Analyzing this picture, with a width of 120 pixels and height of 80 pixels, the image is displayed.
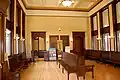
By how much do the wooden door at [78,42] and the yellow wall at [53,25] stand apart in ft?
1.45

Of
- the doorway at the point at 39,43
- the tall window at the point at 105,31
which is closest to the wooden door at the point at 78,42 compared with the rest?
the doorway at the point at 39,43

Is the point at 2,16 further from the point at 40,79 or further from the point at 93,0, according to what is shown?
the point at 93,0

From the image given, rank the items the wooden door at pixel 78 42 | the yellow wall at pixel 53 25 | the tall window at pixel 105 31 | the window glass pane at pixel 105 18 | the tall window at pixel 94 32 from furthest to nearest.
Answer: the wooden door at pixel 78 42
the yellow wall at pixel 53 25
the tall window at pixel 94 32
the window glass pane at pixel 105 18
the tall window at pixel 105 31

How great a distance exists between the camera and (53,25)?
17.6 meters

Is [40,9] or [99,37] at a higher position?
[40,9]

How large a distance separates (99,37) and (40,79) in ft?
31.1

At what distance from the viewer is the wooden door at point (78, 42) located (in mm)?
18078

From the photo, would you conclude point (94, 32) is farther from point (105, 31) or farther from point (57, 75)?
point (57, 75)

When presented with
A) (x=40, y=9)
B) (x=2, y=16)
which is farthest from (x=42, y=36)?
(x=2, y=16)

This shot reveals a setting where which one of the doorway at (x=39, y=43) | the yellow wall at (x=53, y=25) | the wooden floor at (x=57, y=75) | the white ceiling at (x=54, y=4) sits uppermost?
the white ceiling at (x=54, y=4)

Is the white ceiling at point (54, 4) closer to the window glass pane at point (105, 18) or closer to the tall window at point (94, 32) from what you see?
the window glass pane at point (105, 18)

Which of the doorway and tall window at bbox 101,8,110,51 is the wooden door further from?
tall window at bbox 101,8,110,51

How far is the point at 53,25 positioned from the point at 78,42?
3.28 metres

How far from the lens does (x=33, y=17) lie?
17.2m
